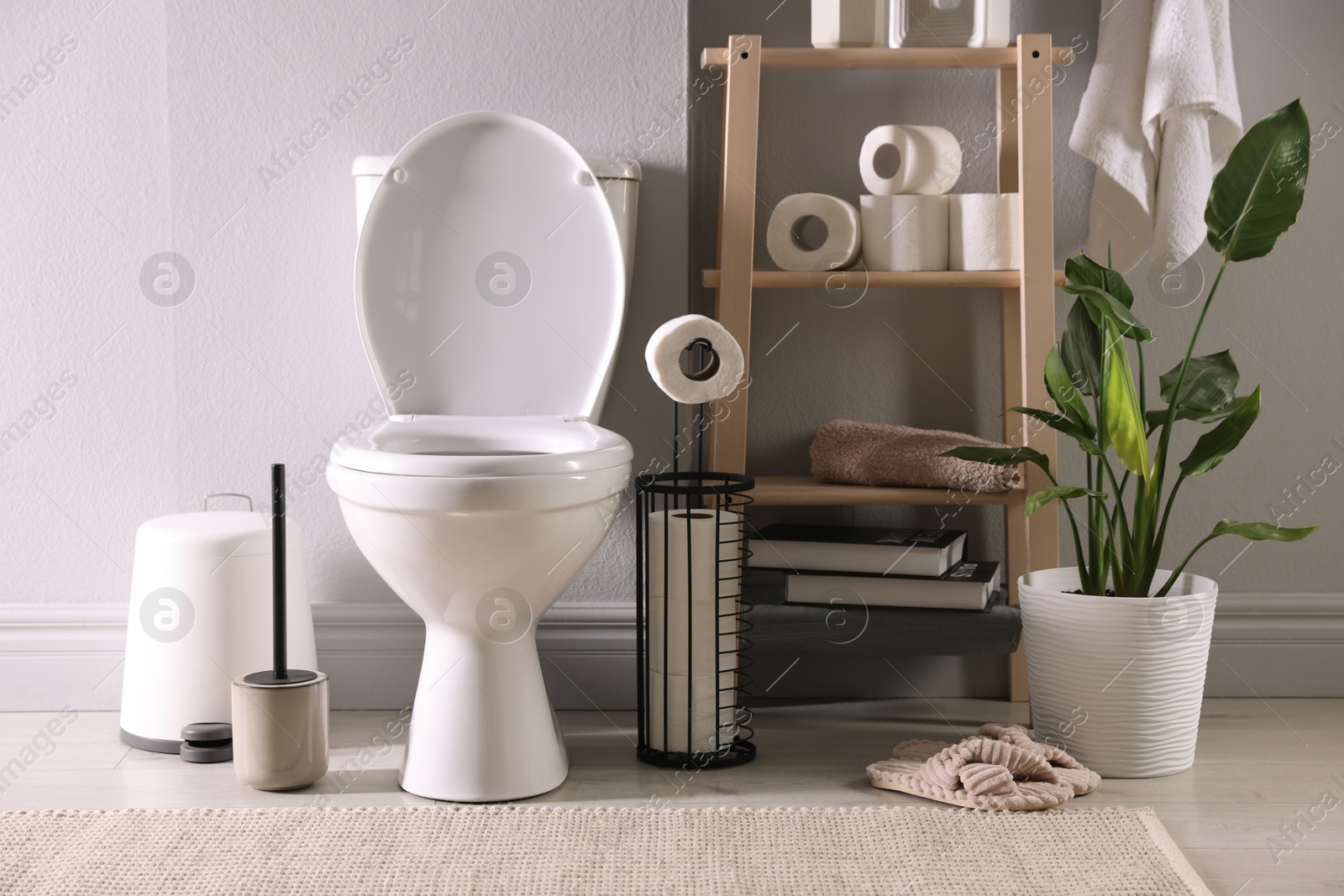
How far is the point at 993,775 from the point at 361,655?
3.30 feet

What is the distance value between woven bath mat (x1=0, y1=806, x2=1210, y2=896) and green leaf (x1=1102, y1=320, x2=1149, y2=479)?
442 mm

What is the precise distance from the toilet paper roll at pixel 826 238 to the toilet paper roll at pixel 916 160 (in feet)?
0.24

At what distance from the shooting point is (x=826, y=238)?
174 centimetres

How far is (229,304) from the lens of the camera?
1.80m

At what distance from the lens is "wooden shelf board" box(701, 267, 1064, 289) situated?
1669 millimetres

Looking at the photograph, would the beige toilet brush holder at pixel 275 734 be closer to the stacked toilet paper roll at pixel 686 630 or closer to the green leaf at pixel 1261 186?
the stacked toilet paper roll at pixel 686 630

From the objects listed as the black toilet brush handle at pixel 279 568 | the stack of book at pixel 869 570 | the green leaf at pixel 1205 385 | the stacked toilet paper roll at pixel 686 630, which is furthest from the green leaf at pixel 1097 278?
the black toilet brush handle at pixel 279 568

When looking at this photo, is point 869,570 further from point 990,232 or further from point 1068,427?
point 990,232

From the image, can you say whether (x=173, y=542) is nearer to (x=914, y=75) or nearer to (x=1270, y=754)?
(x=914, y=75)

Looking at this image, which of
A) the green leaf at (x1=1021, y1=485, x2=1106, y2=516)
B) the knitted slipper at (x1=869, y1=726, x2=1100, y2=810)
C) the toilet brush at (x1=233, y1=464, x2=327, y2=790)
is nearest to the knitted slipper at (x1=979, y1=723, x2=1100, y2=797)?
the knitted slipper at (x1=869, y1=726, x2=1100, y2=810)

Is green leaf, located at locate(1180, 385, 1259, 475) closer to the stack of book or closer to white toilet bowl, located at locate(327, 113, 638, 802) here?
the stack of book

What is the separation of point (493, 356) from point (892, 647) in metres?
0.75

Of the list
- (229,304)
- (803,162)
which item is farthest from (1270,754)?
(229,304)

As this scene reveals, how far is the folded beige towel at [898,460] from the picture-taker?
1.65 m
